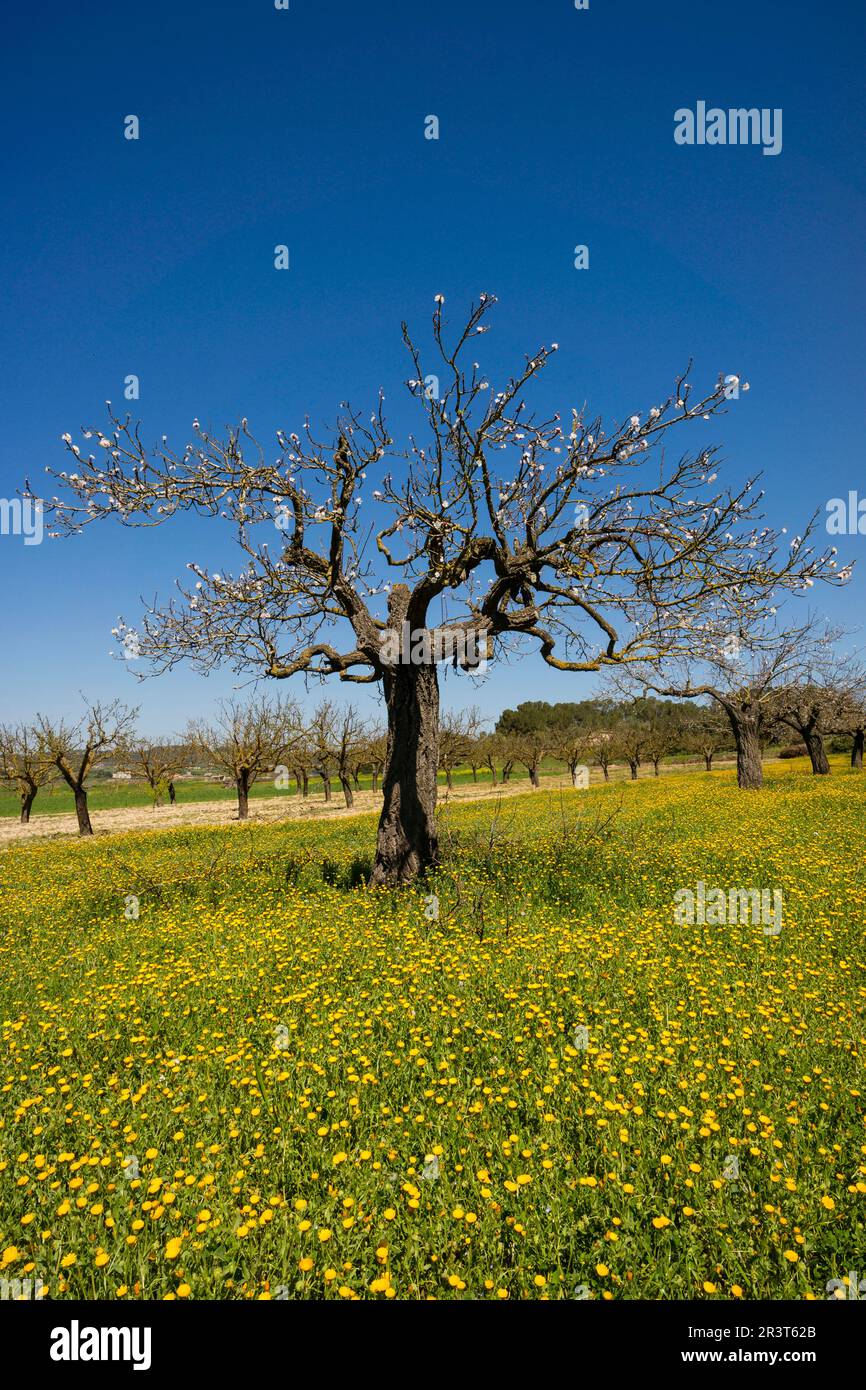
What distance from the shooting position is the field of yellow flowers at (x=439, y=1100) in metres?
3.29

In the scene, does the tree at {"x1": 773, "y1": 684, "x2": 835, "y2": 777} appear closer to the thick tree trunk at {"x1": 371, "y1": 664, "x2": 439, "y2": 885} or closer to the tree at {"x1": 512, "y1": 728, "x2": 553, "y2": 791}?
the tree at {"x1": 512, "y1": 728, "x2": 553, "y2": 791}

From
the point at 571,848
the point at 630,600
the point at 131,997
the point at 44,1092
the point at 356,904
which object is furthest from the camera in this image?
the point at 571,848

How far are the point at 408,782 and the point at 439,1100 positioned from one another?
6.54 m

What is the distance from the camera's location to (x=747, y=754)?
3103 centimetres

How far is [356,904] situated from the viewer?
388 inches

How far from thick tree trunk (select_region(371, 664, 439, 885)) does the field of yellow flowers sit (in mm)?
1009

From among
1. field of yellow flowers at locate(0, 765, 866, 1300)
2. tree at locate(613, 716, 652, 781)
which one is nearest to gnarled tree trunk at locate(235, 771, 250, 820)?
field of yellow flowers at locate(0, 765, 866, 1300)

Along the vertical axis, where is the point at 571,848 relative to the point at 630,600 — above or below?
below

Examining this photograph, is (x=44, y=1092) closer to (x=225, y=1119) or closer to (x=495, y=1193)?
(x=225, y=1119)

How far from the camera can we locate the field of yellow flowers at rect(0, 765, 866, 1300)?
3.29 metres

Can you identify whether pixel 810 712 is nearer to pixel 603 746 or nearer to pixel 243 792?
pixel 603 746

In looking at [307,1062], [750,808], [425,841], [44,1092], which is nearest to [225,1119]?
[307,1062]

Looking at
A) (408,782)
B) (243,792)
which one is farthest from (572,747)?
(408,782)

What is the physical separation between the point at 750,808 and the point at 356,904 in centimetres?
1662
